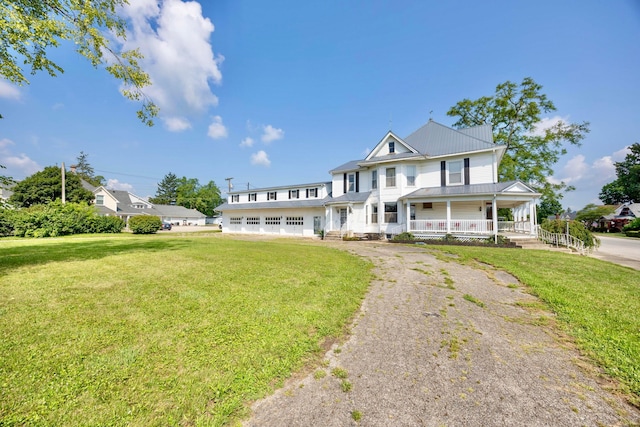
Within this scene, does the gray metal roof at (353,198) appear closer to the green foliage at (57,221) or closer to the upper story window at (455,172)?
the upper story window at (455,172)

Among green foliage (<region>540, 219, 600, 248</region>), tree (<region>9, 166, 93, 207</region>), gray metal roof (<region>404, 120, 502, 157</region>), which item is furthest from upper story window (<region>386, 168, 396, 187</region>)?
tree (<region>9, 166, 93, 207</region>)

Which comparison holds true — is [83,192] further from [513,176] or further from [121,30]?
[513,176]

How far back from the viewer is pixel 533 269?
856 centimetres

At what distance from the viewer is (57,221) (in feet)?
73.2

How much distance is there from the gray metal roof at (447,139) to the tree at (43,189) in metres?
46.2

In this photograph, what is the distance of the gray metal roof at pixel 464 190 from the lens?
15594mm

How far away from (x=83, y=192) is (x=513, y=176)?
56136 mm

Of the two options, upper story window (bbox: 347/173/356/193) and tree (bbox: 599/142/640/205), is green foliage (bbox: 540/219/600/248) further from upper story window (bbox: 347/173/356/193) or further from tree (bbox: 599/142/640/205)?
tree (bbox: 599/142/640/205)

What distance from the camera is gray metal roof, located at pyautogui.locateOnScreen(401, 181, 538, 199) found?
1559 centimetres

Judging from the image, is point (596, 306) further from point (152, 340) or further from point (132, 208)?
point (132, 208)

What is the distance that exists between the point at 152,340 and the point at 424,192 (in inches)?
708

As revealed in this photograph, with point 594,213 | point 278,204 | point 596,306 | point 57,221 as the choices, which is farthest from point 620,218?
point 57,221

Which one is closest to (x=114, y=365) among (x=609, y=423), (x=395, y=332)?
(x=395, y=332)

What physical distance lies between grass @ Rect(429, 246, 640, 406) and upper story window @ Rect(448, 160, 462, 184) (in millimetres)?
9643
